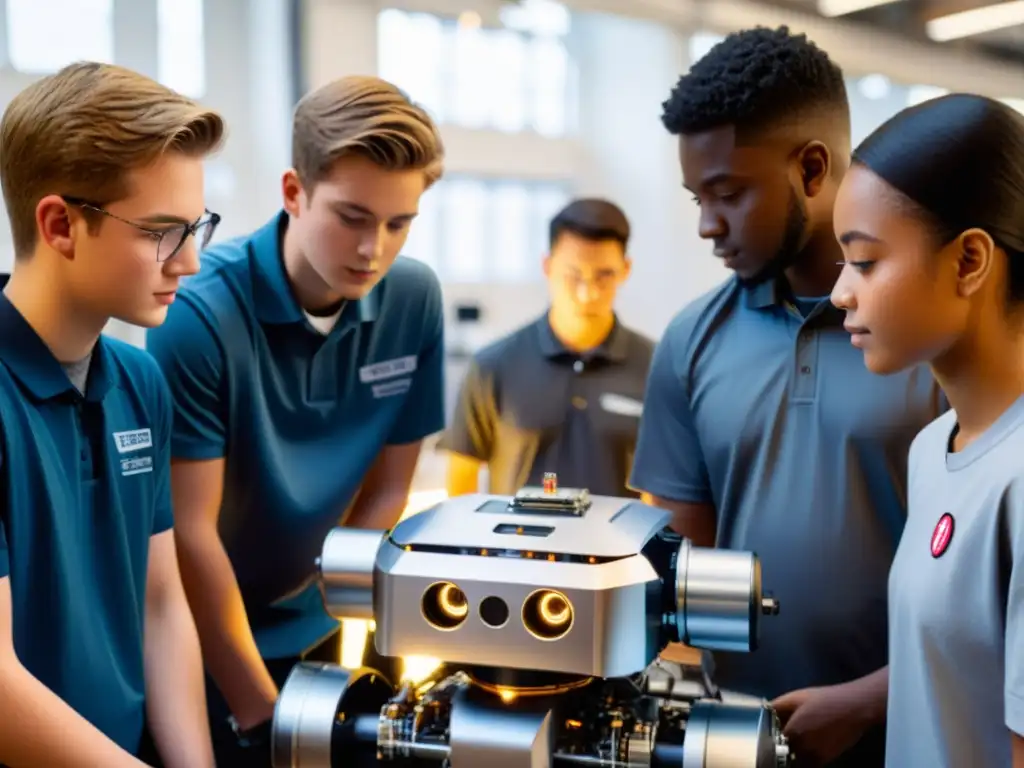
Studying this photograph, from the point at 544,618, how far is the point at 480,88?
13.7 feet

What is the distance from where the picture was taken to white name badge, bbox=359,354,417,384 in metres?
1.54

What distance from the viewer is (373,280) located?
1.39m

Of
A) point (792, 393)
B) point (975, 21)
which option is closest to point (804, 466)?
point (792, 393)

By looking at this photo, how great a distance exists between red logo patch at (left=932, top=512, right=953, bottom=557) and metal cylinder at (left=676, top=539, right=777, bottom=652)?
0.17m

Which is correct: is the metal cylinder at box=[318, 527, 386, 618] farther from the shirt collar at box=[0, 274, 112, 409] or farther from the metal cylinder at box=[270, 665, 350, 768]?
the shirt collar at box=[0, 274, 112, 409]

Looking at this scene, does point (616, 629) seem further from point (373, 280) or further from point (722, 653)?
point (373, 280)

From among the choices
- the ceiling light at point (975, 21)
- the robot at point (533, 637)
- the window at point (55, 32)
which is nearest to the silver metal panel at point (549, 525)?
the robot at point (533, 637)

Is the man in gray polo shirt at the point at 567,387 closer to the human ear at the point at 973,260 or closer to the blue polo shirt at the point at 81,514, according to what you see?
the blue polo shirt at the point at 81,514

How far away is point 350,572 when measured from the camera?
904mm

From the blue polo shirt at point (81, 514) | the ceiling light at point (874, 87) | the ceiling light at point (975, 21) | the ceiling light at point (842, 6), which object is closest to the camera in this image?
the blue polo shirt at point (81, 514)

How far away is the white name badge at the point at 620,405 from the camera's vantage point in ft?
7.84

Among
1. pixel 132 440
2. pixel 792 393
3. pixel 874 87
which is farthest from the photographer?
pixel 874 87

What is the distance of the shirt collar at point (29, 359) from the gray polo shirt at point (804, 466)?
29.4 inches

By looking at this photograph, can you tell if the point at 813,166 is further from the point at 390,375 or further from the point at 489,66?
the point at 489,66
